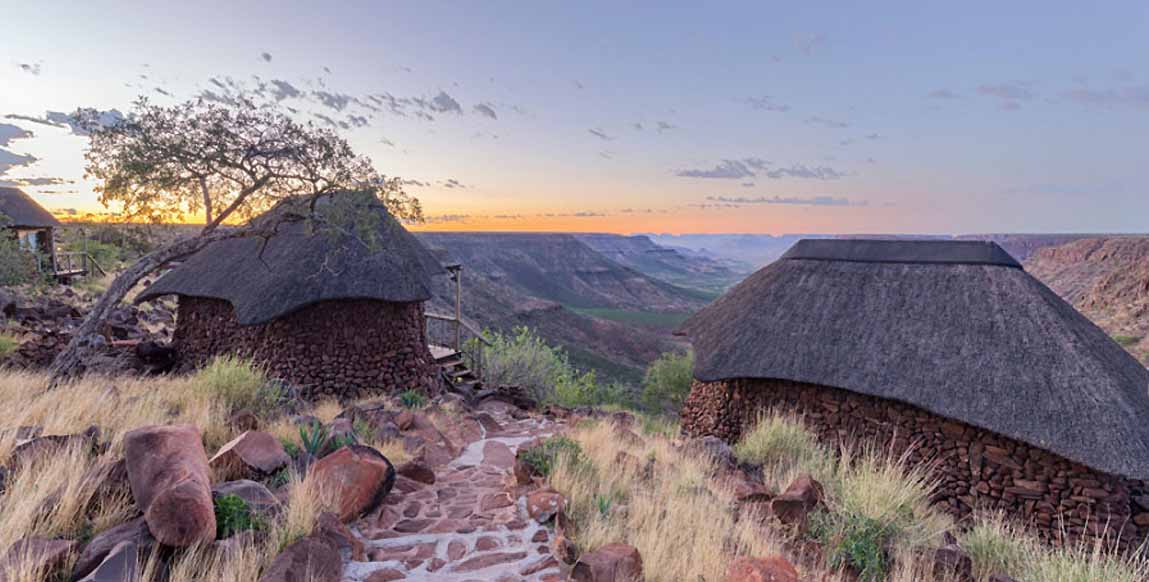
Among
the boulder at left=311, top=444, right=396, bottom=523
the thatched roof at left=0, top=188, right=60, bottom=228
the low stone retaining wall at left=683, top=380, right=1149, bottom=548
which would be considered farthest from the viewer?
the thatched roof at left=0, top=188, right=60, bottom=228

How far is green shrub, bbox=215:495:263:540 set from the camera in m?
3.46

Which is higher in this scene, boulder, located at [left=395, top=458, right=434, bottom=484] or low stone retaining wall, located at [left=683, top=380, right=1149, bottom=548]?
boulder, located at [left=395, top=458, right=434, bottom=484]

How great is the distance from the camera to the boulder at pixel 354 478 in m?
4.36

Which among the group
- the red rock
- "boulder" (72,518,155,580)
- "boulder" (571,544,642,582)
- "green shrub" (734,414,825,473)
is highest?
"boulder" (72,518,155,580)

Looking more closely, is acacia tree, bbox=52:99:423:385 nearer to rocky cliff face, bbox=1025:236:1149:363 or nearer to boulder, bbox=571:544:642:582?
boulder, bbox=571:544:642:582

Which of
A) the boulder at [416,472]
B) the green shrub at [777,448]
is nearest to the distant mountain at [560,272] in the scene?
the green shrub at [777,448]

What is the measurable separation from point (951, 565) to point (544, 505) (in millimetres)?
3267

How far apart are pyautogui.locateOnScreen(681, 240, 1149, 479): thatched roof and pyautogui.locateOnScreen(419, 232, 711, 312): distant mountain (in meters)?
91.7

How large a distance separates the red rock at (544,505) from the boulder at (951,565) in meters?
2.99

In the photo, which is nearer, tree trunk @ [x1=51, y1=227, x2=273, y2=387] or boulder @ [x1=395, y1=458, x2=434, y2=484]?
Result: boulder @ [x1=395, y1=458, x2=434, y2=484]

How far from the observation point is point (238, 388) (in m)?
7.11

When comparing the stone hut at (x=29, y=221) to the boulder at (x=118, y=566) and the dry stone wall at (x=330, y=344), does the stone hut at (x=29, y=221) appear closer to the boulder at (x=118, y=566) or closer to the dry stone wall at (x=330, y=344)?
the dry stone wall at (x=330, y=344)

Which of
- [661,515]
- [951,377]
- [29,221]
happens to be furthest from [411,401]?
[29,221]

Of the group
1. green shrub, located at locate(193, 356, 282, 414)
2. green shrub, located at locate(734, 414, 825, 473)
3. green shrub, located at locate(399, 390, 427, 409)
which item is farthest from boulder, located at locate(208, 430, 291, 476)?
green shrub, located at locate(734, 414, 825, 473)
